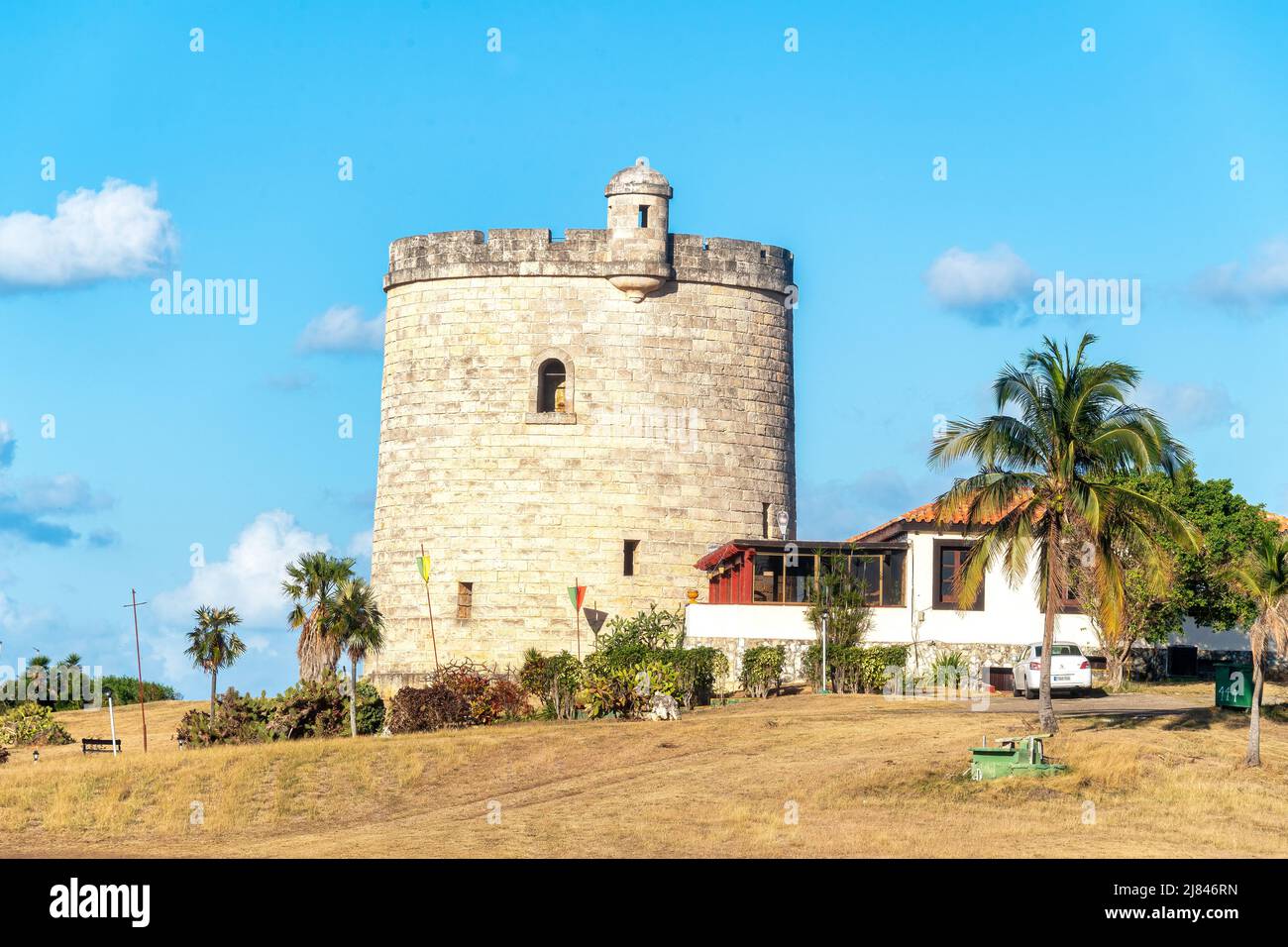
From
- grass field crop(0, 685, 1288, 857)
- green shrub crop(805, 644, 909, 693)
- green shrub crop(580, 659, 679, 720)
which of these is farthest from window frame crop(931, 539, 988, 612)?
Answer: green shrub crop(580, 659, 679, 720)

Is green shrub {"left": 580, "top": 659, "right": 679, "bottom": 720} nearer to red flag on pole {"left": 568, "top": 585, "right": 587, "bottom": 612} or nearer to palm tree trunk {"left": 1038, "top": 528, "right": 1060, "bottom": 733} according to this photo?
red flag on pole {"left": 568, "top": 585, "right": 587, "bottom": 612}

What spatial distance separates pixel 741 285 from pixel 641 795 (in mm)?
20260

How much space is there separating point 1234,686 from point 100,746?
2529 centimetres

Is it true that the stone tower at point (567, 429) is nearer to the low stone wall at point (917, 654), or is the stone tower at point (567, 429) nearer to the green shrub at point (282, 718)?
the low stone wall at point (917, 654)

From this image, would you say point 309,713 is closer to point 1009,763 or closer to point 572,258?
point 572,258

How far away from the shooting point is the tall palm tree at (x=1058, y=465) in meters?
32.2

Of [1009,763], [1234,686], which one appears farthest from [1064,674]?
[1009,763]

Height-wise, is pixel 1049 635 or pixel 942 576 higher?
pixel 942 576

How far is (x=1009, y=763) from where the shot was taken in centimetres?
2998

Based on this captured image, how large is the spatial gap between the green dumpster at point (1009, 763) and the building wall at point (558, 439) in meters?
16.3

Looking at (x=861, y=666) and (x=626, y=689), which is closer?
(x=626, y=689)

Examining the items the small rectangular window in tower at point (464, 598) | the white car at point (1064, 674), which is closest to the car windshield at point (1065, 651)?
the white car at point (1064, 674)
